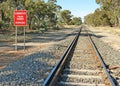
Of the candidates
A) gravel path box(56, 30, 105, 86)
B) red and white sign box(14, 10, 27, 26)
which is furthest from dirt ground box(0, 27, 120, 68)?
gravel path box(56, 30, 105, 86)

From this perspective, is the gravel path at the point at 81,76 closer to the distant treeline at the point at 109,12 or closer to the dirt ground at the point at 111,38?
the dirt ground at the point at 111,38

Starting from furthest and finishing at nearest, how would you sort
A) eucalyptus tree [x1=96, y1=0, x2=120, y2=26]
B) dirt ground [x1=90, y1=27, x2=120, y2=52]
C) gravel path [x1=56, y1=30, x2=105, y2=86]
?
eucalyptus tree [x1=96, y1=0, x2=120, y2=26] < dirt ground [x1=90, y1=27, x2=120, y2=52] < gravel path [x1=56, y1=30, x2=105, y2=86]

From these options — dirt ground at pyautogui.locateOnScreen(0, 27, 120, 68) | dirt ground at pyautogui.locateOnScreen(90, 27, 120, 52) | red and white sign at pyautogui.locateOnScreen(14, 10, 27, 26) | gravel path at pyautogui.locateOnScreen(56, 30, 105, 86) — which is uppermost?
red and white sign at pyautogui.locateOnScreen(14, 10, 27, 26)

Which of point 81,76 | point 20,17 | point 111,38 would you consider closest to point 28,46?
point 20,17

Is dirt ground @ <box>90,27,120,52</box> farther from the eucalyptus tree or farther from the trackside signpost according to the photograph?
the eucalyptus tree

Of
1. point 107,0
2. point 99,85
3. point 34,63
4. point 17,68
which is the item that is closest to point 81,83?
point 99,85

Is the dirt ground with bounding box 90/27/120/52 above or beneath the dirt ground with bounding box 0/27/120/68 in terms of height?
beneath

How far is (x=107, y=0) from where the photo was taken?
10238 cm

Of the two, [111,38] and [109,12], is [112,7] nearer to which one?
[109,12]

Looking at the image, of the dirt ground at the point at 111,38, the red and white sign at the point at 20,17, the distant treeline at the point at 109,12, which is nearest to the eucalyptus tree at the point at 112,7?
the distant treeline at the point at 109,12

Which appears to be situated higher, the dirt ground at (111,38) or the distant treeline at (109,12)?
the distant treeline at (109,12)

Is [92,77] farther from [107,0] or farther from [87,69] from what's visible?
[107,0]

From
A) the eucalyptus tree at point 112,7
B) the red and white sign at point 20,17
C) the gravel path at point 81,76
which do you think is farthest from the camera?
the eucalyptus tree at point 112,7

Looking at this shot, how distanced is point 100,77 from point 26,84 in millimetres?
2876
